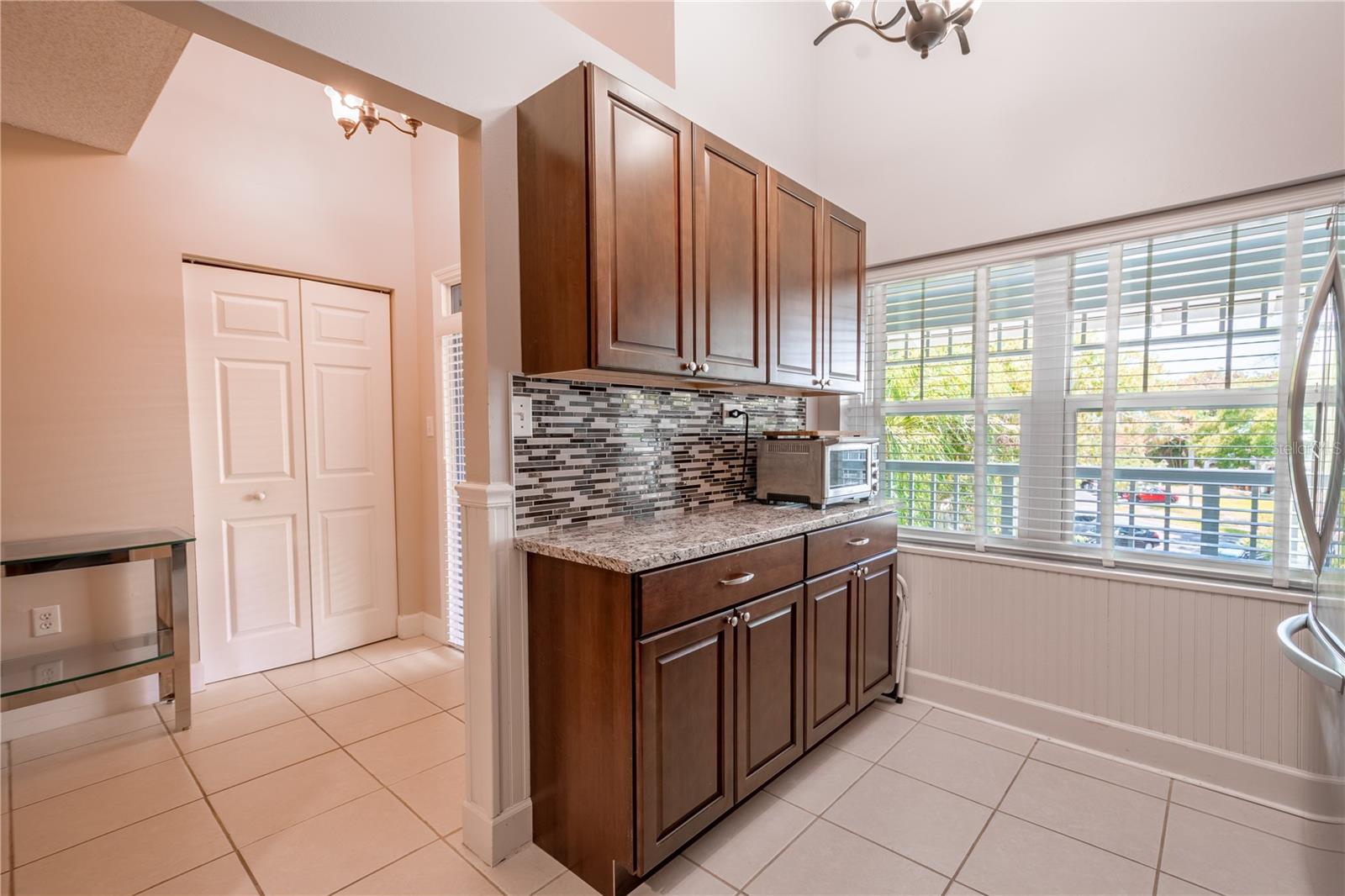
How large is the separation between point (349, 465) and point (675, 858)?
270 cm

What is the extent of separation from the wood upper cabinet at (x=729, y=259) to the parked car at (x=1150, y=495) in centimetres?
153

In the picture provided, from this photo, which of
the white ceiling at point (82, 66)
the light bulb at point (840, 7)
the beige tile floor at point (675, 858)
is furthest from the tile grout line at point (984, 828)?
the white ceiling at point (82, 66)

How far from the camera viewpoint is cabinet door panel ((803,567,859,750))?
6.96ft

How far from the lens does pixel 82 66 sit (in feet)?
6.27

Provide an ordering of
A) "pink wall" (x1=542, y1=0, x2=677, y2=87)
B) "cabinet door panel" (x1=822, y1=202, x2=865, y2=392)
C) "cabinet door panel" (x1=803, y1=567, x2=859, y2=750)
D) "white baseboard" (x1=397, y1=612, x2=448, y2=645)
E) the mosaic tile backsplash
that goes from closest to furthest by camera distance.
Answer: the mosaic tile backsplash
"cabinet door panel" (x1=803, y1=567, x2=859, y2=750)
"pink wall" (x1=542, y1=0, x2=677, y2=87)
"cabinet door panel" (x1=822, y1=202, x2=865, y2=392)
"white baseboard" (x1=397, y1=612, x2=448, y2=645)

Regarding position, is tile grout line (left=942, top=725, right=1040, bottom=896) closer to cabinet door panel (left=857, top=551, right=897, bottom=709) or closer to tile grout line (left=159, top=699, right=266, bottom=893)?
cabinet door panel (left=857, top=551, right=897, bottom=709)

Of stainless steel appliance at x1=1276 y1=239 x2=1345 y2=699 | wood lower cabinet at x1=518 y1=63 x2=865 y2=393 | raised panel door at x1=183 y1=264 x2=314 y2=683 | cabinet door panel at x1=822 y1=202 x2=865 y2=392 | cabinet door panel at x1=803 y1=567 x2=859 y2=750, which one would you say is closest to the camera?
stainless steel appliance at x1=1276 y1=239 x2=1345 y2=699

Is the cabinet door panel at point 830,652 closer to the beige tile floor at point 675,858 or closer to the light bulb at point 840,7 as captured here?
the beige tile floor at point 675,858

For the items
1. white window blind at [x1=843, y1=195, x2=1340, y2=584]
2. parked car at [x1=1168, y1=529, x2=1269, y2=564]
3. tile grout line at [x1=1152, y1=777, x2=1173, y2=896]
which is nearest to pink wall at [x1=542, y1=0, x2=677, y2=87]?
white window blind at [x1=843, y1=195, x2=1340, y2=584]

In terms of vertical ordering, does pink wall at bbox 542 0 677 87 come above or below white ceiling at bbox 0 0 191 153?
above

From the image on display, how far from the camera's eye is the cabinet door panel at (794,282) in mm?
2273

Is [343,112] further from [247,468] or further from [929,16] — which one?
[929,16]

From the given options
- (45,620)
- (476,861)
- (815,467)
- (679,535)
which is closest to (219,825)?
(476,861)

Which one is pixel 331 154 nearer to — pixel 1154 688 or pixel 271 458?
pixel 271 458
